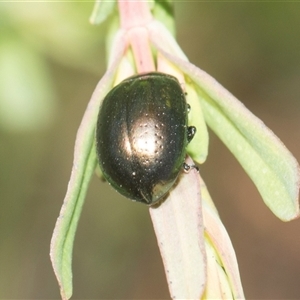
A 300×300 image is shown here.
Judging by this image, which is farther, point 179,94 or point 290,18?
point 290,18

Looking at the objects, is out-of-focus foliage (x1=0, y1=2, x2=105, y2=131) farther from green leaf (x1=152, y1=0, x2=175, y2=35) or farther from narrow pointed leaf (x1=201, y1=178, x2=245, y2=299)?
narrow pointed leaf (x1=201, y1=178, x2=245, y2=299)

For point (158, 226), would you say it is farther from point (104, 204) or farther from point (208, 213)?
point (104, 204)

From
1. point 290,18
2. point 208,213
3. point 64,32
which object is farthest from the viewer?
point 290,18

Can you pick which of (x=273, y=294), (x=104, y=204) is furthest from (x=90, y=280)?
(x=273, y=294)

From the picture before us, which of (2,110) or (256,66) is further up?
(256,66)

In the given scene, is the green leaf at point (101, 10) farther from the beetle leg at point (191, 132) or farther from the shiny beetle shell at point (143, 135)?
the beetle leg at point (191, 132)

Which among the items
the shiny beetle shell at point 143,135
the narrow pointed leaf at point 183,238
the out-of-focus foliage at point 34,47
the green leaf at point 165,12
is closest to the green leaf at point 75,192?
the shiny beetle shell at point 143,135
